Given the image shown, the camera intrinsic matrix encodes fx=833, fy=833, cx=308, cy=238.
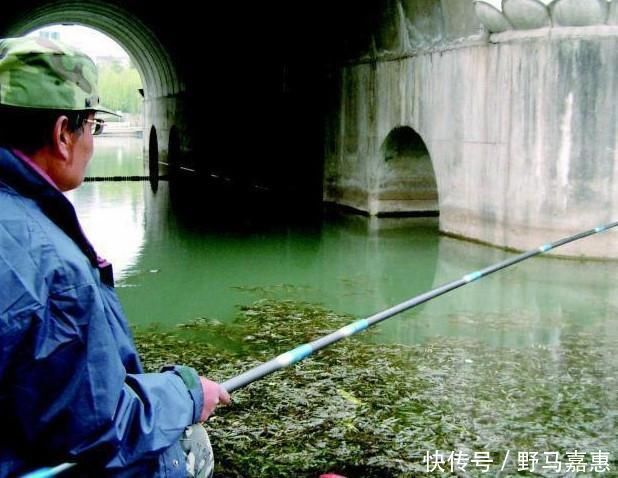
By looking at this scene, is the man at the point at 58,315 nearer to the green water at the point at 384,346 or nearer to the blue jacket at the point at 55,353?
the blue jacket at the point at 55,353

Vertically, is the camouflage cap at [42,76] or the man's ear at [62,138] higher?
the camouflage cap at [42,76]

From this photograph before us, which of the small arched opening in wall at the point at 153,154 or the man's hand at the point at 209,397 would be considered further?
the small arched opening in wall at the point at 153,154

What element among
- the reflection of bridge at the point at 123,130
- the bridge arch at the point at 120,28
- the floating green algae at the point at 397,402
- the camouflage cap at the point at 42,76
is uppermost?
the bridge arch at the point at 120,28

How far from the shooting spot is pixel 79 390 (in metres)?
1.61

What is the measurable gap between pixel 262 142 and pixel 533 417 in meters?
14.7

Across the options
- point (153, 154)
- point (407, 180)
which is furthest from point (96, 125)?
point (153, 154)

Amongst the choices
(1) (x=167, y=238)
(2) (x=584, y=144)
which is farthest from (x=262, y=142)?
(2) (x=584, y=144)

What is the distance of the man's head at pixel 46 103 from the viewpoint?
1744 millimetres

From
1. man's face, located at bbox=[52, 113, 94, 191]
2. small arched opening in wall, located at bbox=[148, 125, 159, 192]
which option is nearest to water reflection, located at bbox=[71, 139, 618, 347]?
man's face, located at bbox=[52, 113, 94, 191]

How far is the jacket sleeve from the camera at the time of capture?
5.17 feet

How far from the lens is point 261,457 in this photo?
3.80 m

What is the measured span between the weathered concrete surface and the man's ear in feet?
24.9

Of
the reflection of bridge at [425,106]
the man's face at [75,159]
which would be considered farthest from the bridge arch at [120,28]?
the man's face at [75,159]

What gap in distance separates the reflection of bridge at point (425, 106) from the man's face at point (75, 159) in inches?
295
